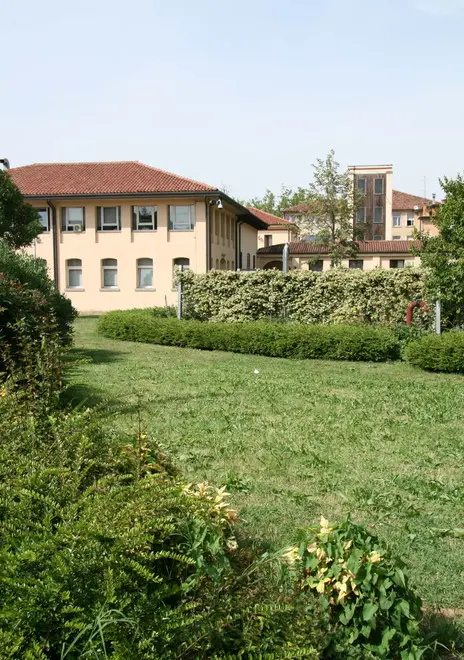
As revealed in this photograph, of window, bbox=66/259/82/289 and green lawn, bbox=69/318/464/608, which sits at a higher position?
window, bbox=66/259/82/289

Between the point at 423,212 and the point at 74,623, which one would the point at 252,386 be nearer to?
the point at 74,623

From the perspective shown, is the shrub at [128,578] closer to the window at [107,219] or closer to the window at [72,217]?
the window at [107,219]

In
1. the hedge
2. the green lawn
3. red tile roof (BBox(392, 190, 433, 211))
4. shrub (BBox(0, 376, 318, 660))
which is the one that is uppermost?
red tile roof (BBox(392, 190, 433, 211))

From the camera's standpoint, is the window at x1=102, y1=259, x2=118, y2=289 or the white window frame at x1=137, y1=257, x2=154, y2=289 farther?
the window at x1=102, y1=259, x2=118, y2=289

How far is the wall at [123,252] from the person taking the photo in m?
33.1

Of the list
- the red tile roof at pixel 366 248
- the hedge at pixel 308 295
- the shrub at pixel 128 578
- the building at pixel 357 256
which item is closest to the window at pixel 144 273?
the hedge at pixel 308 295

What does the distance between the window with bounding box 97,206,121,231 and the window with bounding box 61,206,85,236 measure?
850mm

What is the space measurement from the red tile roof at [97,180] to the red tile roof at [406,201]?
5163 centimetres

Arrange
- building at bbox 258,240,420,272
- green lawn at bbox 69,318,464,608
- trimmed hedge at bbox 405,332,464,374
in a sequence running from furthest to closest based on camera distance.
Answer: building at bbox 258,240,420,272
trimmed hedge at bbox 405,332,464,374
green lawn at bbox 69,318,464,608

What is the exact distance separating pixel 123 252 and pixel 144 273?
1424 millimetres

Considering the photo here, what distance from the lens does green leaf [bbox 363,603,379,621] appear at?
9.39 feet

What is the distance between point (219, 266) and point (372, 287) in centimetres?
1826

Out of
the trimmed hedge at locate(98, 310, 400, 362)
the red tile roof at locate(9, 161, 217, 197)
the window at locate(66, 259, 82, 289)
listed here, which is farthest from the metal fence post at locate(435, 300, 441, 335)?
the window at locate(66, 259, 82, 289)

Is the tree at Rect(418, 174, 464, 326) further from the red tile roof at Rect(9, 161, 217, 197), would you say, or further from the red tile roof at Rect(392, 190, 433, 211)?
the red tile roof at Rect(392, 190, 433, 211)
